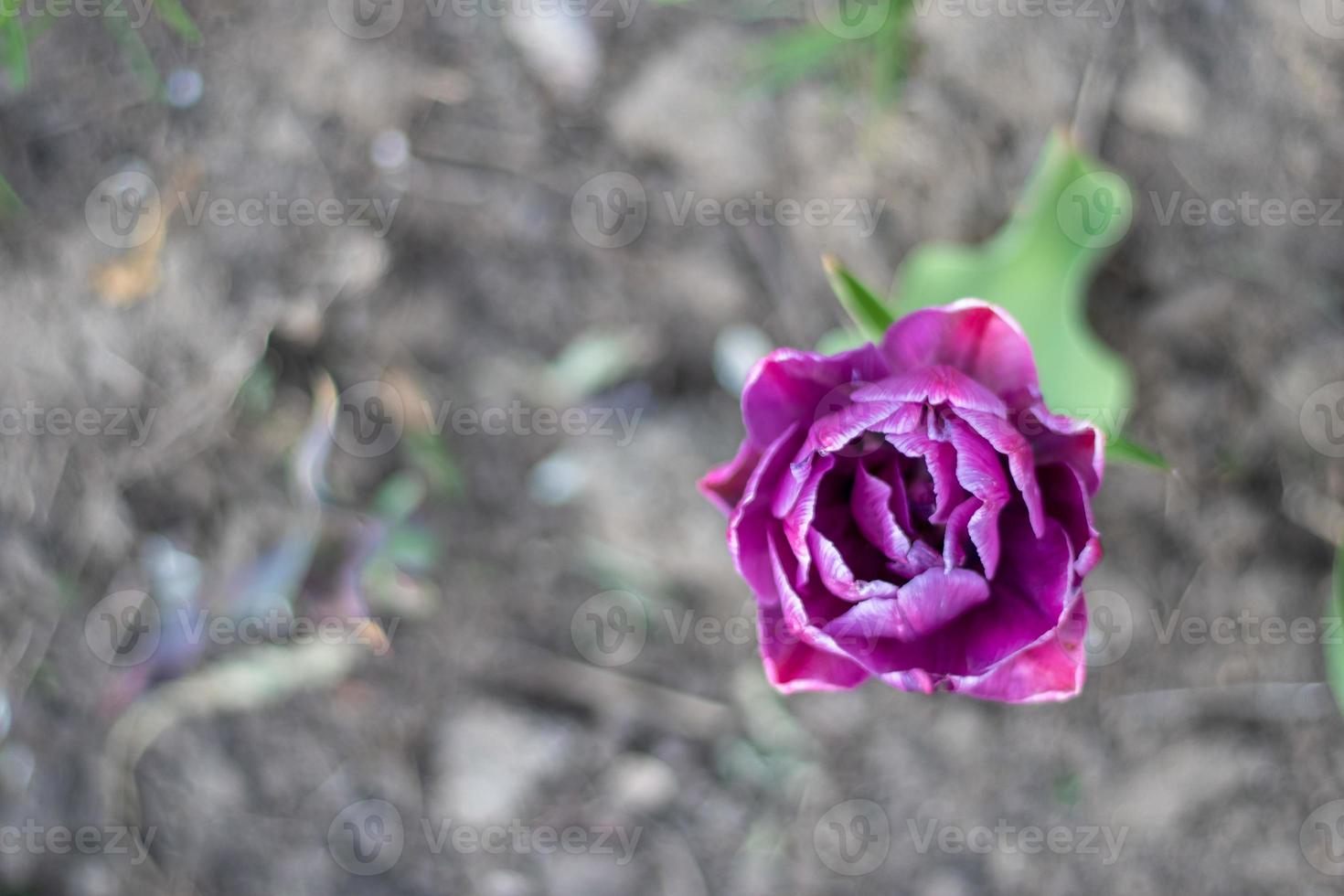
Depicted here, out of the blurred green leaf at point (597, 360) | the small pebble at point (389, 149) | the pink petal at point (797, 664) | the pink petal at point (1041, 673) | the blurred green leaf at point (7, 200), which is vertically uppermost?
the small pebble at point (389, 149)

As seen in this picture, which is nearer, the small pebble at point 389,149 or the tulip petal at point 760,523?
the tulip petal at point 760,523

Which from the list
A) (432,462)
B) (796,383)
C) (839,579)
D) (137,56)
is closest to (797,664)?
(839,579)

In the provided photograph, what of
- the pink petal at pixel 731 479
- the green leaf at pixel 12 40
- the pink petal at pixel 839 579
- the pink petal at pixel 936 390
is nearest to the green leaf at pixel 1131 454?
the pink petal at pixel 936 390

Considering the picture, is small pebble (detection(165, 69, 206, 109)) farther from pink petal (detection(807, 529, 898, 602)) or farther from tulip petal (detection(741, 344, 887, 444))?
pink petal (detection(807, 529, 898, 602))

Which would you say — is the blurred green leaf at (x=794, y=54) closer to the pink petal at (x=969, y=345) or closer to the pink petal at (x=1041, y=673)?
the pink petal at (x=969, y=345)

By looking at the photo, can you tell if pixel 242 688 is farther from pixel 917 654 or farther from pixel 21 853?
pixel 917 654

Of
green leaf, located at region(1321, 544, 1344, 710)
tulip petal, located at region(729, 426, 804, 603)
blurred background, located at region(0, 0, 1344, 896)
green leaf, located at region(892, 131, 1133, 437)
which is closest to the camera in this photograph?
tulip petal, located at region(729, 426, 804, 603)

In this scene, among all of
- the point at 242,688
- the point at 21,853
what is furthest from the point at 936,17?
the point at 21,853

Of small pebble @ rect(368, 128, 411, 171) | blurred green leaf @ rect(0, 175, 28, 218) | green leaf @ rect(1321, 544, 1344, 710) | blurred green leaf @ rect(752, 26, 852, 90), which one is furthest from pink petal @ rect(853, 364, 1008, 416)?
blurred green leaf @ rect(0, 175, 28, 218)
